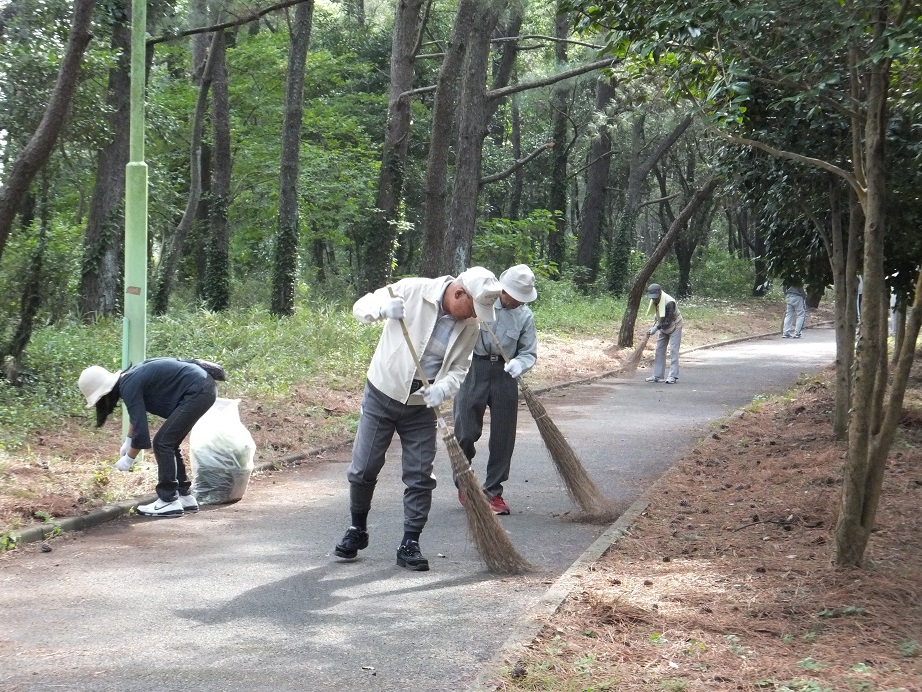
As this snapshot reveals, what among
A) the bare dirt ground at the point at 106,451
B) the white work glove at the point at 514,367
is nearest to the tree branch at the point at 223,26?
the bare dirt ground at the point at 106,451

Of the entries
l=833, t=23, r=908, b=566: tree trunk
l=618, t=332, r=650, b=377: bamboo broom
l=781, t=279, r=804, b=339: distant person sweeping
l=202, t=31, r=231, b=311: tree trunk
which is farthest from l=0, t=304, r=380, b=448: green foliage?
l=781, t=279, r=804, b=339: distant person sweeping

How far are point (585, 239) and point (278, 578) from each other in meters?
32.9

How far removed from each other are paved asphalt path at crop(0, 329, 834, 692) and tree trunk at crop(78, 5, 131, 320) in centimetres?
996

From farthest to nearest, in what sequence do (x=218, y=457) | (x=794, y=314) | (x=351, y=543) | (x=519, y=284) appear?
1. (x=794, y=314)
2. (x=218, y=457)
3. (x=519, y=284)
4. (x=351, y=543)

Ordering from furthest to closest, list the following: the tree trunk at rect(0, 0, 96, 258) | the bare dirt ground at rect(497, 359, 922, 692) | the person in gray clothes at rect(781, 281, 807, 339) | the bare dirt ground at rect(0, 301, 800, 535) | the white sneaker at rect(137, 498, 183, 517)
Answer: the person in gray clothes at rect(781, 281, 807, 339) < the tree trunk at rect(0, 0, 96, 258) < the white sneaker at rect(137, 498, 183, 517) < the bare dirt ground at rect(0, 301, 800, 535) < the bare dirt ground at rect(497, 359, 922, 692)

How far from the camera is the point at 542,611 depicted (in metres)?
5.58

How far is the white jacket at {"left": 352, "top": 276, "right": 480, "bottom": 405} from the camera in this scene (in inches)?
260

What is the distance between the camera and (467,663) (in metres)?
5.01

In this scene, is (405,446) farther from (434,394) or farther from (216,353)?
(216,353)

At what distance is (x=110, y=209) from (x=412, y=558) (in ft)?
46.8

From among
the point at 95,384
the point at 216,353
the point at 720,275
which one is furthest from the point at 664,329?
the point at 720,275

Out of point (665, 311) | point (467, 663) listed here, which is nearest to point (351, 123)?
point (665, 311)

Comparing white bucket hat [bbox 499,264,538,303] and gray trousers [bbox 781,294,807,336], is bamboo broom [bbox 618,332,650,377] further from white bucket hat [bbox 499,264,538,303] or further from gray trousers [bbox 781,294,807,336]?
white bucket hat [bbox 499,264,538,303]

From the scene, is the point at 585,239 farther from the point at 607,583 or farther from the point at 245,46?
the point at 607,583
